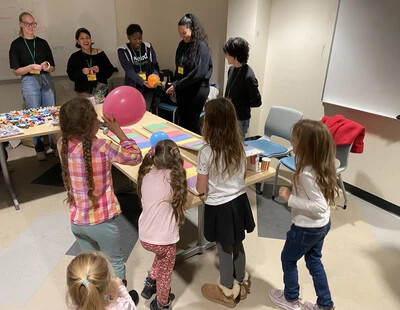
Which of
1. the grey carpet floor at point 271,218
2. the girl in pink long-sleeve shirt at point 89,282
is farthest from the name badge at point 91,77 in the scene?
the girl in pink long-sleeve shirt at point 89,282

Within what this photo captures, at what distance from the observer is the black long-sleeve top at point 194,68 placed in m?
3.13

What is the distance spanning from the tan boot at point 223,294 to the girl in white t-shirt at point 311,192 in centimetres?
37

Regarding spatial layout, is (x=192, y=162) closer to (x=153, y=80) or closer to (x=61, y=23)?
(x=153, y=80)

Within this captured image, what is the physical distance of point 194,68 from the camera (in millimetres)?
3186

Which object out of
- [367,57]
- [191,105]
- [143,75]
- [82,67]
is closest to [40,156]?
[82,67]

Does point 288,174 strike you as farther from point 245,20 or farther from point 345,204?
point 245,20

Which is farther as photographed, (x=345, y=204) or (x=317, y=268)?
(x=345, y=204)

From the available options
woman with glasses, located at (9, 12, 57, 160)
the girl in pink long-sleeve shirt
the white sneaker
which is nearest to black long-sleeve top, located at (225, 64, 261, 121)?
woman with glasses, located at (9, 12, 57, 160)

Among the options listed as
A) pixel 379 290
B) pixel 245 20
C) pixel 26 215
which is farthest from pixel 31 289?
pixel 245 20

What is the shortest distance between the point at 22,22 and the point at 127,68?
1102 mm

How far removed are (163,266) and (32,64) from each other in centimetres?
281

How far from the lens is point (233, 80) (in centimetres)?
293

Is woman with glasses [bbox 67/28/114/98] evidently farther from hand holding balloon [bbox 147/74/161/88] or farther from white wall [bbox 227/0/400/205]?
white wall [bbox 227/0/400/205]

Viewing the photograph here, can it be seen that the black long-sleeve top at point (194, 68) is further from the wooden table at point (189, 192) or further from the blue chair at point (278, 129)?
the blue chair at point (278, 129)
